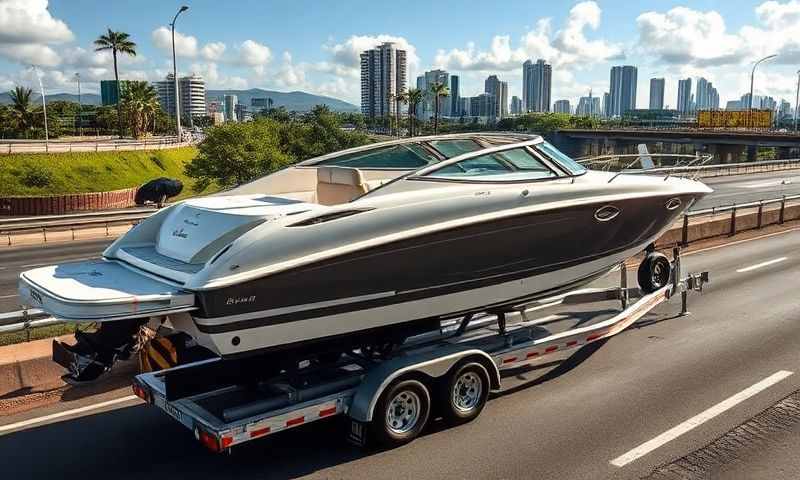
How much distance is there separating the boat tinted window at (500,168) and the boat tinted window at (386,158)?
683mm

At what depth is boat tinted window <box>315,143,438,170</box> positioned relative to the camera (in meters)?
8.03

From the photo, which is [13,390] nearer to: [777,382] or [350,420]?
[350,420]

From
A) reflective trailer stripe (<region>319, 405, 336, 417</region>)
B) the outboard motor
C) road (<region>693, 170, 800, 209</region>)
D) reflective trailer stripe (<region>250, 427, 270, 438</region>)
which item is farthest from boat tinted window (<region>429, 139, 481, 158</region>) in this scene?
the outboard motor

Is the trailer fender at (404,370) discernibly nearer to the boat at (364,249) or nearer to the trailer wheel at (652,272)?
the boat at (364,249)

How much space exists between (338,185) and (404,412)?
2.55 m

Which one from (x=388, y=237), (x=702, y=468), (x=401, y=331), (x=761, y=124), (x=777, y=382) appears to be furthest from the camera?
(x=761, y=124)

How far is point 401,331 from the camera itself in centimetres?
697

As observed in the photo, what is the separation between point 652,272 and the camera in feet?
34.2

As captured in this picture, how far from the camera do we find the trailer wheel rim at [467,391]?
692 cm

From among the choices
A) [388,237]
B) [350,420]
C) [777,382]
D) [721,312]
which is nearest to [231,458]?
[350,420]

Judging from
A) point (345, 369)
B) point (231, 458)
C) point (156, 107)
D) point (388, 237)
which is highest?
point (156, 107)

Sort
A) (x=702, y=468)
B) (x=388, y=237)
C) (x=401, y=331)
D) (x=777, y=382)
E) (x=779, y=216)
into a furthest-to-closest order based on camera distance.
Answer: (x=779, y=216) → (x=777, y=382) → (x=401, y=331) → (x=388, y=237) → (x=702, y=468)

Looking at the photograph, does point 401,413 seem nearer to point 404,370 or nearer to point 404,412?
point 404,412

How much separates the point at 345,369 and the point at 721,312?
6.91m
